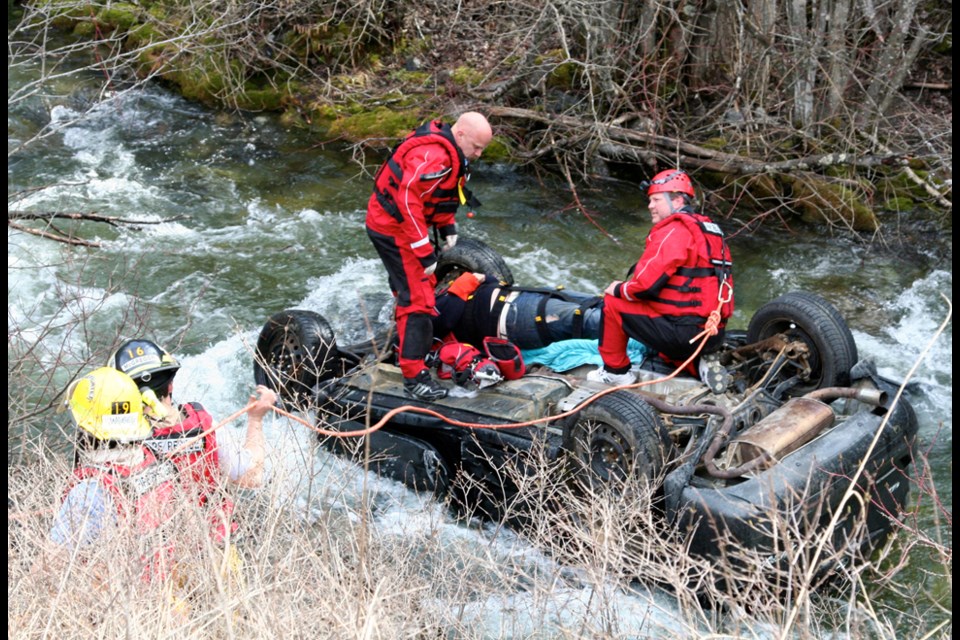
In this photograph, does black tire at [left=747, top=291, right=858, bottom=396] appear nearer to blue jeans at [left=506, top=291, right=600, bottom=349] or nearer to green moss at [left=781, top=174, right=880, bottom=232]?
blue jeans at [left=506, top=291, right=600, bottom=349]

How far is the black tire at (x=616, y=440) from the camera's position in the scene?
506 centimetres

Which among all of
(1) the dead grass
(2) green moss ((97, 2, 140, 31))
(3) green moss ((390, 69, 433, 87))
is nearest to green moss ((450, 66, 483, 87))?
(3) green moss ((390, 69, 433, 87))

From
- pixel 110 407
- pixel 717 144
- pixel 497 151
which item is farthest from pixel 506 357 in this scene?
pixel 497 151

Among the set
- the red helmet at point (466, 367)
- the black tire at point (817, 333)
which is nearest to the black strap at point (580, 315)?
the red helmet at point (466, 367)

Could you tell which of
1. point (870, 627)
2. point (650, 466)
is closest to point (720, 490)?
point (650, 466)

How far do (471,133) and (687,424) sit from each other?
1983 mm

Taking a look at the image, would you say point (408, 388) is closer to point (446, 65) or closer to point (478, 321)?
point (478, 321)

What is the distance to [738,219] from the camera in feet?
35.0

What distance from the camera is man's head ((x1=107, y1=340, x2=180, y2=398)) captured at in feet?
13.5

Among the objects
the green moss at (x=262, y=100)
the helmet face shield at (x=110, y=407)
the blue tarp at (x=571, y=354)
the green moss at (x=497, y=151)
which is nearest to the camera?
A: the helmet face shield at (x=110, y=407)

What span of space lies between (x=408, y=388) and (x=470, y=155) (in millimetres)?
1398

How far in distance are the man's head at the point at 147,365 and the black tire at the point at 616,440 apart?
1967 mm

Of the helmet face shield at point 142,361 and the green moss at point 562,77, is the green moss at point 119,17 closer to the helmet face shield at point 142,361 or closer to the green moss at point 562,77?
the green moss at point 562,77

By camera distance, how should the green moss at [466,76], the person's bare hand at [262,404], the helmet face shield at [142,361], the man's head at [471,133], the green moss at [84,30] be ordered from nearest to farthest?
1. the helmet face shield at [142,361]
2. the person's bare hand at [262,404]
3. the man's head at [471,133]
4. the green moss at [466,76]
5. the green moss at [84,30]
